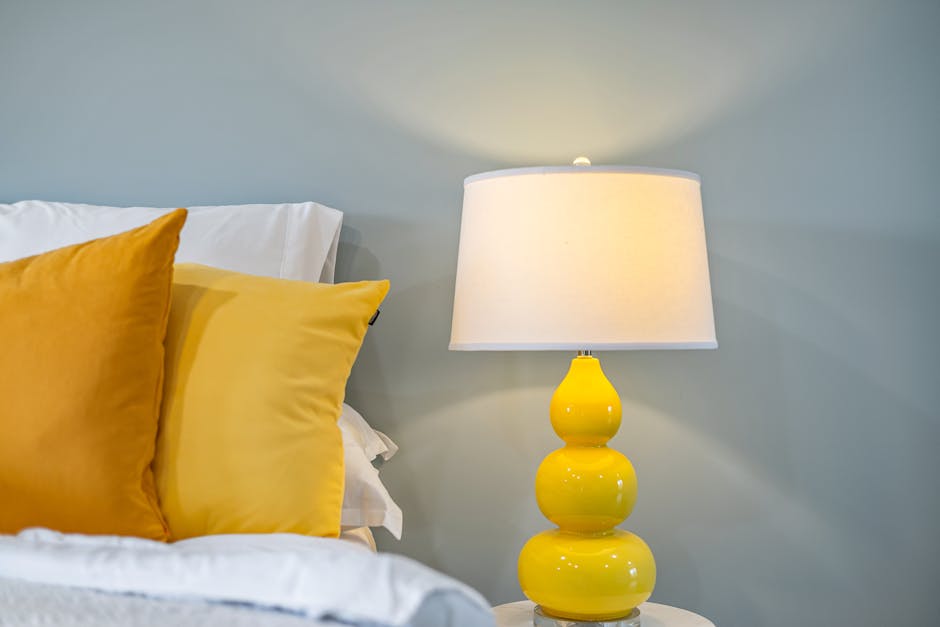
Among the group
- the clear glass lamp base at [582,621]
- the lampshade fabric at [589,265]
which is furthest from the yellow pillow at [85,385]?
the clear glass lamp base at [582,621]

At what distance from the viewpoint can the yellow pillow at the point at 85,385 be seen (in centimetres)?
114

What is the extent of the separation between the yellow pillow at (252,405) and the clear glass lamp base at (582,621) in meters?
0.39

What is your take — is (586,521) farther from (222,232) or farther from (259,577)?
(222,232)

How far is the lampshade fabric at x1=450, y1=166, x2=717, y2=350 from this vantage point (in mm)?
A: 1402

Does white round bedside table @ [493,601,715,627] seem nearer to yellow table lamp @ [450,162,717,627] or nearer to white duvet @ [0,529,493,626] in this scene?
yellow table lamp @ [450,162,717,627]

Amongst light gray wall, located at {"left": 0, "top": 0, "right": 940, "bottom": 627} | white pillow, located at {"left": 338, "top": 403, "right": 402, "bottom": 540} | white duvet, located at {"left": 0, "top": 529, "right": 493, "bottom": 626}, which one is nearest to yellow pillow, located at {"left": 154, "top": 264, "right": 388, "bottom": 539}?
white pillow, located at {"left": 338, "top": 403, "right": 402, "bottom": 540}

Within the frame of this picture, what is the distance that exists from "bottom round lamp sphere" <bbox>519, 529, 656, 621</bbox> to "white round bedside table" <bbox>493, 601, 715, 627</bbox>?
6 cm

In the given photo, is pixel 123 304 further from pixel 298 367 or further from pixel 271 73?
pixel 271 73

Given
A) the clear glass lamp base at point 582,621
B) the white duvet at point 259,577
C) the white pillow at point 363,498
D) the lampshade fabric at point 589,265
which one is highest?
the lampshade fabric at point 589,265

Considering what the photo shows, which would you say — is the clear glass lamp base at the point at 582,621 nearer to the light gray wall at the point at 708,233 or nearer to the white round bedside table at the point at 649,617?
the white round bedside table at the point at 649,617

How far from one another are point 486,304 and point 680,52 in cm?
79

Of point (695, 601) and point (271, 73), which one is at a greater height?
point (271, 73)

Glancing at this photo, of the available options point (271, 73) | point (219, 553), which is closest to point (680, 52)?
point (271, 73)

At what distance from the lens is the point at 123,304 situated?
122 centimetres
